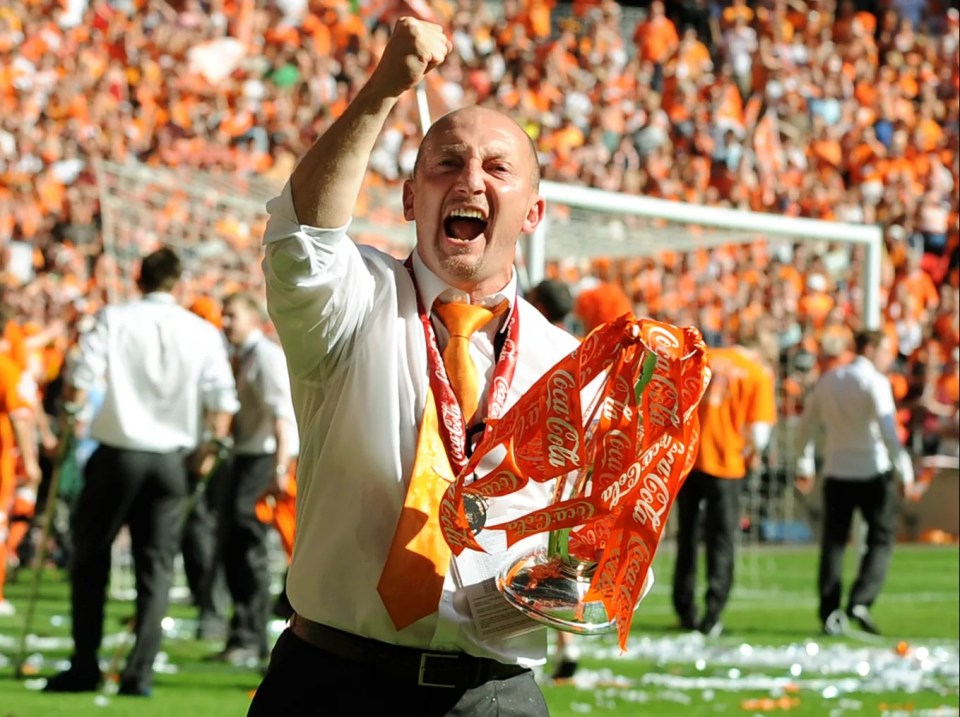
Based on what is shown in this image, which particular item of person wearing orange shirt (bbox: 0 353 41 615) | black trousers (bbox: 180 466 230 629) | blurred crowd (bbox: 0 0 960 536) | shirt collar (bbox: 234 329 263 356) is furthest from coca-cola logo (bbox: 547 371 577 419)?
blurred crowd (bbox: 0 0 960 536)

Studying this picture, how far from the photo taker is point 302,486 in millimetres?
3748

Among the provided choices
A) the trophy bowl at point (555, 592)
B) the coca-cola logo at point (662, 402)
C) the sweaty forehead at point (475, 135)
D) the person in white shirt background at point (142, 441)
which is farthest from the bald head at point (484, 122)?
the person in white shirt background at point (142, 441)

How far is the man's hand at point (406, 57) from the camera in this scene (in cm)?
324

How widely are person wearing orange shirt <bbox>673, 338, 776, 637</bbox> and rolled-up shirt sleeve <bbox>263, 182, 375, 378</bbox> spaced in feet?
29.8

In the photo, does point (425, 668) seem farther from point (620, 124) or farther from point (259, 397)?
point (620, 124)

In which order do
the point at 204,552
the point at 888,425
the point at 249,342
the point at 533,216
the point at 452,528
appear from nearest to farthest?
the point at 452,528 → the point at 533,216 → the point at 249,342 → the point at 204,552 → the point at 888,425

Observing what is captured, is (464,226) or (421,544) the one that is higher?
(464,226)

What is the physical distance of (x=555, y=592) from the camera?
3.53 m

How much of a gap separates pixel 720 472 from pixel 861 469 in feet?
3.38

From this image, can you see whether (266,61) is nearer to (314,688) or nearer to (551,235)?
(551,235)

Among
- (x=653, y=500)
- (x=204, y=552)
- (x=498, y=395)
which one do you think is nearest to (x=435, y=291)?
(x=498, y=395)

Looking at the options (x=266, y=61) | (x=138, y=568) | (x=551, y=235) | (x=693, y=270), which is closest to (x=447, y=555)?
(x=138, y=568)

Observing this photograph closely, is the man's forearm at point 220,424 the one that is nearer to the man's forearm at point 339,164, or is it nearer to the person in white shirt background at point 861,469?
the person in white shirt background at point 861,469

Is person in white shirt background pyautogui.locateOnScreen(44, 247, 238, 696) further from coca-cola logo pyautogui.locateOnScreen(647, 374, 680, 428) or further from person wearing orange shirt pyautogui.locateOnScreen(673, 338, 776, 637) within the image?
coca-cola logo pyautogui.locateOnScreen(647, 374, 680, 428)
